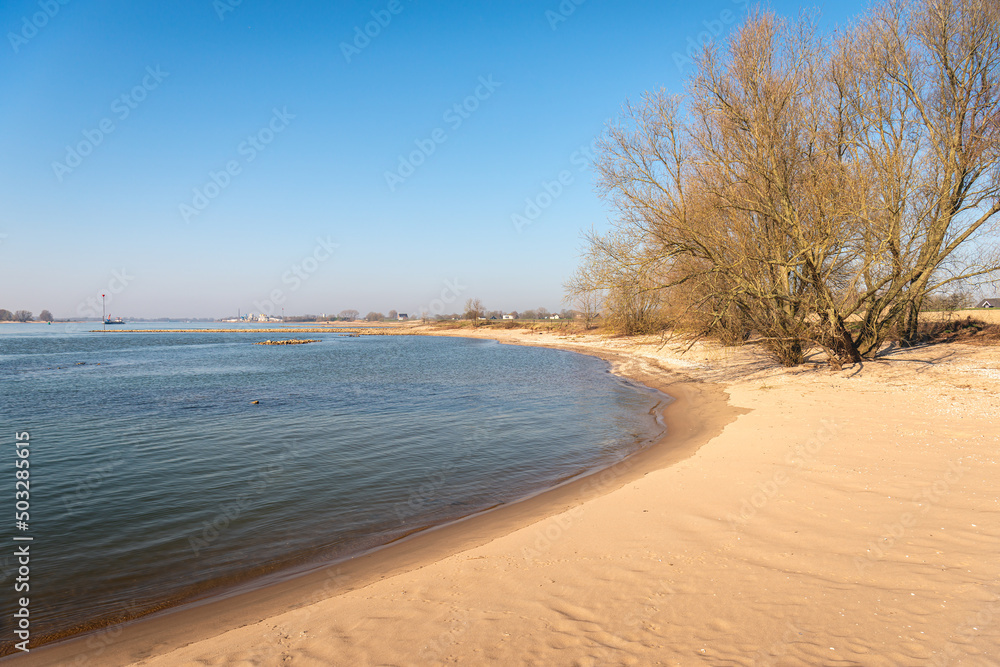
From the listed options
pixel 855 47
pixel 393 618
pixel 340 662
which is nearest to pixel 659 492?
pixel 393 618

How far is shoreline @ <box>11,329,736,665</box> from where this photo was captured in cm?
421

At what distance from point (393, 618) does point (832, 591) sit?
142 inches

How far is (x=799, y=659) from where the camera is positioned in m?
3.12

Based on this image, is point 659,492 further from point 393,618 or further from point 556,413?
point 556,413

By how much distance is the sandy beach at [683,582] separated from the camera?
337 cm
